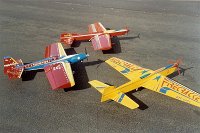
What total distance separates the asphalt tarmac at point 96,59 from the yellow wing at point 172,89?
36.5 inches

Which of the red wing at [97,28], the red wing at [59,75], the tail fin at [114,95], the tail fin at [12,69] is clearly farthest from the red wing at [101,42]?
the tail fin at [12,69]

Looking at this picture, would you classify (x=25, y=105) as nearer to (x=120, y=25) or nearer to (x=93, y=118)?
(x=93, y=118)

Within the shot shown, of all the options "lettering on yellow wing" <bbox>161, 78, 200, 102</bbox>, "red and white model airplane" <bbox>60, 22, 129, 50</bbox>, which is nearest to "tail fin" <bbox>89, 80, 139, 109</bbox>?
"lettering on yellow wing" <bbox>161, 78, 200, 102</bbox>

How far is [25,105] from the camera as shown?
69.4 ft

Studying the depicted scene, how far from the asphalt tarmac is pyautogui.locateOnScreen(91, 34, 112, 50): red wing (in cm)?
97

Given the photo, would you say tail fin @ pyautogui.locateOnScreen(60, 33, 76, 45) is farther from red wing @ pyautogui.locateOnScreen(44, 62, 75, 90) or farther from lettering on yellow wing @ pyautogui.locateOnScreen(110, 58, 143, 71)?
lettering on yellow wing @ pyautogui.locateOnScreen(110, 58, 143, 71)

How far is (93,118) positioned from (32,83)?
727cm

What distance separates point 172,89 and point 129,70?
14.8ft

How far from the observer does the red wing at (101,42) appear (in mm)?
27891

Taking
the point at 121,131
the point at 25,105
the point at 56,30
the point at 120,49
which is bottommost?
the point at 121,131

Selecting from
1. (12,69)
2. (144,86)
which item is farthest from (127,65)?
(12,69)

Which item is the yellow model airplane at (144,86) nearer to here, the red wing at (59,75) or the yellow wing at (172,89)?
the yellow wing at (172,89)

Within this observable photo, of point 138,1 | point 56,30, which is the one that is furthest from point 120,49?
point 138,1

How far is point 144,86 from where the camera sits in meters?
21.8
